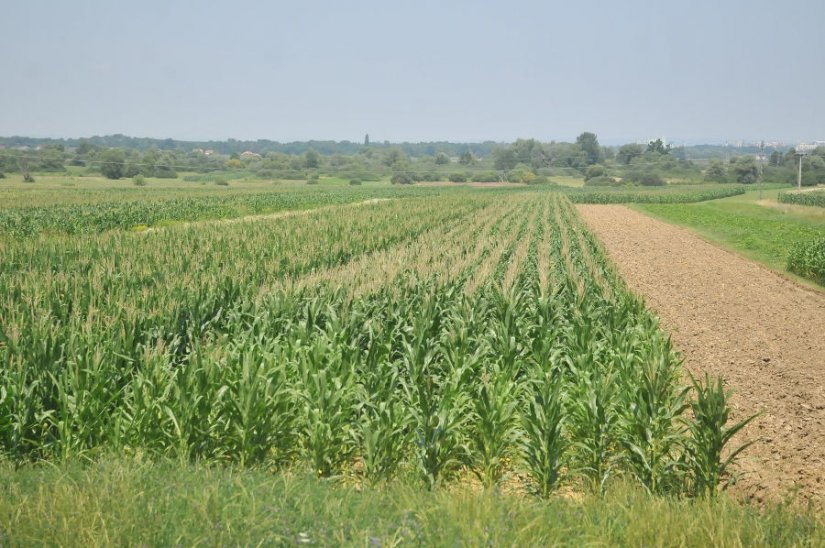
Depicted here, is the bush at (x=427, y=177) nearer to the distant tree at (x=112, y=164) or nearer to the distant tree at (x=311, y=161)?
the distant tree at (x=311, y=161)

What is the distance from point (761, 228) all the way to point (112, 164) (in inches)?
4159

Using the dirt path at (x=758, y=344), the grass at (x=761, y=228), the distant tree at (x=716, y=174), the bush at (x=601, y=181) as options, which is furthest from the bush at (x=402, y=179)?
the dirt path at (x=758, y=344)

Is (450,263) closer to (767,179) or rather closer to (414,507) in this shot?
(414,507)

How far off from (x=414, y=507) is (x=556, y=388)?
307cm

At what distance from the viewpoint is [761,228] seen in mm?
41875

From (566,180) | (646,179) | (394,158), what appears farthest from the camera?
(394,158)

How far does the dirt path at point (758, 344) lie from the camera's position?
8.22 metres

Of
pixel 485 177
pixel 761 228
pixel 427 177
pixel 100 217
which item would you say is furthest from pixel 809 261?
pixel 427 177

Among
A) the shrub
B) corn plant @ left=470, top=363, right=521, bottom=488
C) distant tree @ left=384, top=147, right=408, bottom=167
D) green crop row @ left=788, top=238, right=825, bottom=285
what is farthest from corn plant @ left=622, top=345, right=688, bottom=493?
distant tree @ left=384, top=147, right=408, bottom=167

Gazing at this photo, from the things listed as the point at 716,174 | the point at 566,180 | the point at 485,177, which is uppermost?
the point at 716,174

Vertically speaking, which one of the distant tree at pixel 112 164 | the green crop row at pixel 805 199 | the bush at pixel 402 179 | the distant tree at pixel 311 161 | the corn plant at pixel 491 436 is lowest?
the corn plant at pixel 491 436

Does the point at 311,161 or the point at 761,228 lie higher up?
the point at 311,161

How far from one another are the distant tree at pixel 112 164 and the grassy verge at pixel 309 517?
12539cm

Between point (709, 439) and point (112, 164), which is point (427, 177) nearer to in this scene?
point (112, 164)
